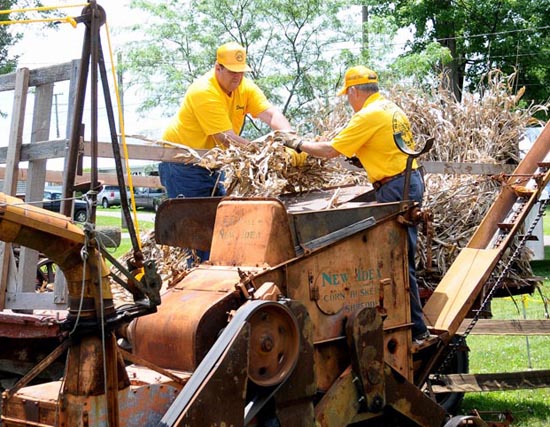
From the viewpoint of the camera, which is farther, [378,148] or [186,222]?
[378,148]

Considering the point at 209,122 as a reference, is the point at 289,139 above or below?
below

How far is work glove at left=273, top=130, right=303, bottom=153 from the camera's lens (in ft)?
21.2

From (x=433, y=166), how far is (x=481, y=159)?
1108 millimetres

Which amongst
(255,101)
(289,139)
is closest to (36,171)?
(289,139)

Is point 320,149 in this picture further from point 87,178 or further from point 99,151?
point 87,178

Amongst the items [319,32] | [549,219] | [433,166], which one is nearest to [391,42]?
[319,32]

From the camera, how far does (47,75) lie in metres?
6.41

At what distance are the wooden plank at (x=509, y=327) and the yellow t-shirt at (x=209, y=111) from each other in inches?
104

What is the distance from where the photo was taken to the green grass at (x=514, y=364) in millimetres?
7689

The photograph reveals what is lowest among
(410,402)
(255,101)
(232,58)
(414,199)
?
(410,402)

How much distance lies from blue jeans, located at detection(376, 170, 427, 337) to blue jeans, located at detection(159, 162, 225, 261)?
1316 mm

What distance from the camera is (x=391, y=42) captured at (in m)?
22.2

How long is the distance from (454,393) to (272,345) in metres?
3.33

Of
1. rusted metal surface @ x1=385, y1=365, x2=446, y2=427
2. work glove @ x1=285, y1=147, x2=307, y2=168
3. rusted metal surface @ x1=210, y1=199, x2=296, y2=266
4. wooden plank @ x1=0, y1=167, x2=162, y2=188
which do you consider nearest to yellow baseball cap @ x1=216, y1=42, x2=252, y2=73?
work glove @ x1=285, y1=147, x2=307, y2=168
